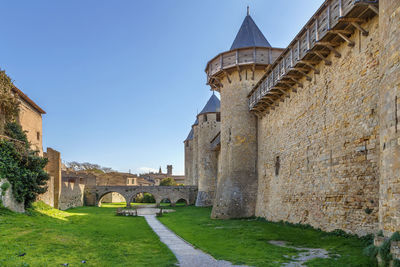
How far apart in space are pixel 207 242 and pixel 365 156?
5840 millimetres

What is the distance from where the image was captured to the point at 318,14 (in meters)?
11.6

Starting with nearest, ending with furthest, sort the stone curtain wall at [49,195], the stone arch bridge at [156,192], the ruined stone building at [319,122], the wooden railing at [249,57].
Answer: the ruined stone building at [319,122] → the wooden railing at [249,57] → the stone curtain wall at [49,195] → the stone arch bridge at [156,192]

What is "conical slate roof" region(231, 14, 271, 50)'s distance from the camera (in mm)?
21375

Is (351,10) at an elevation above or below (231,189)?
above

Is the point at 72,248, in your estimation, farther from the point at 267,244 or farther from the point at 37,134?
the point at 37,134

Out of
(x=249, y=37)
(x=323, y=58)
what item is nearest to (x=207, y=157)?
(x=249, y=37)

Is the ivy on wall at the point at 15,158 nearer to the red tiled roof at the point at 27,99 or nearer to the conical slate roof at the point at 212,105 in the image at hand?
the red tiled roof at the point at 27,99

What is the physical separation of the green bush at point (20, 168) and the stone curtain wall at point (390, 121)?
14.6 m

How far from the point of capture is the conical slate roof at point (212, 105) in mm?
36562

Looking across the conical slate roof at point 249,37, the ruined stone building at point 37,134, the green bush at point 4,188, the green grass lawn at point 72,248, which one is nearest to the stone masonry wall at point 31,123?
the ruined stone building at point 37,134

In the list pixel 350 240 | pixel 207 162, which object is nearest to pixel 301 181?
pixel 350 240

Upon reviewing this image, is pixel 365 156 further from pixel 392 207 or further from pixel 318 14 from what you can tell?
pixel 318 14

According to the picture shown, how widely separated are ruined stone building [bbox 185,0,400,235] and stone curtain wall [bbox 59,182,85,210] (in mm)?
14757

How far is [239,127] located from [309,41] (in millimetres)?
8922
